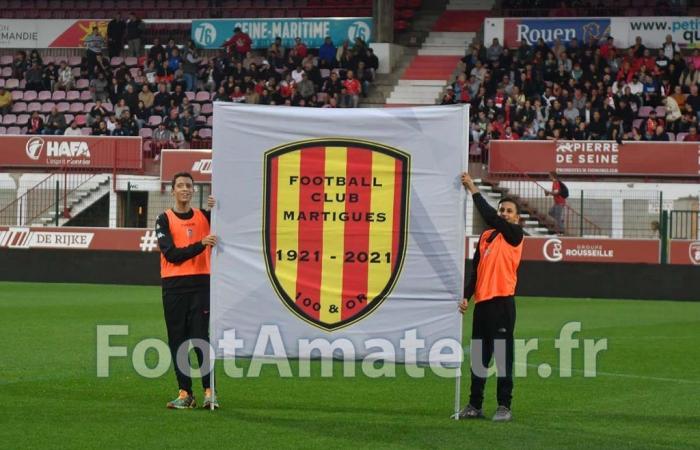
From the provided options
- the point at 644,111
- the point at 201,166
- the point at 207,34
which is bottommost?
the point at 201,166

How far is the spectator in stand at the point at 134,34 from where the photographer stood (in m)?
43.9

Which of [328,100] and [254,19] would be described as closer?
[328,100]

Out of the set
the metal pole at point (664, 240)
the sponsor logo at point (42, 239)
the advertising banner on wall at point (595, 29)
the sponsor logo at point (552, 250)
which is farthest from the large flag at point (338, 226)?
the advertising banner on wall at point (595, 29)

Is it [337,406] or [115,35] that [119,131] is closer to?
[115,35]

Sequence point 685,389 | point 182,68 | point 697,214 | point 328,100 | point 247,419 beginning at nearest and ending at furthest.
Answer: point 247,419
point 685,389
point 697,214
point 328,100
point 182,68

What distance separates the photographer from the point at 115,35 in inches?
1727

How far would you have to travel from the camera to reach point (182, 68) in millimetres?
41938

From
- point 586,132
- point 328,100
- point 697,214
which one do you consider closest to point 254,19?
point 328,100

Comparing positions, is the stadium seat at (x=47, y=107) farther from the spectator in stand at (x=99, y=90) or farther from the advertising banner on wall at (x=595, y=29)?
the advertising banner on wall at (x=595, y=29)

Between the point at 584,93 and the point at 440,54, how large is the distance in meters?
6.73

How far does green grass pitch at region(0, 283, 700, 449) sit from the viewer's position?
33.4 ft

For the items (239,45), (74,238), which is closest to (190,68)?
(239,45)

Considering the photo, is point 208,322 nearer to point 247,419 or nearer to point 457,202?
point 247,419

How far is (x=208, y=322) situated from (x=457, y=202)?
7.82 ft
